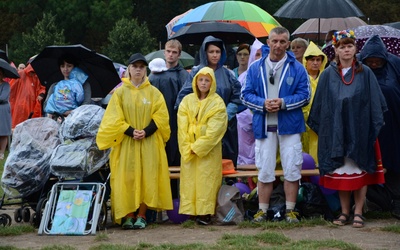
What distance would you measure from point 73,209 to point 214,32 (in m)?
4.48

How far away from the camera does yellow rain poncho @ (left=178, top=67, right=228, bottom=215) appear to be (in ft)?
31.0

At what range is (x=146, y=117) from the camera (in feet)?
31.6

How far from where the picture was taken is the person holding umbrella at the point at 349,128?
29.9 feet

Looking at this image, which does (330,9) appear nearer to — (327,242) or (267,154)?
(267,154)

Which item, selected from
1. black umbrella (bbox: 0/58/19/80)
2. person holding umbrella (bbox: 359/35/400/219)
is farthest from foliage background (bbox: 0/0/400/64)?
person holding umbrella (bbox: 359/35/400/219)

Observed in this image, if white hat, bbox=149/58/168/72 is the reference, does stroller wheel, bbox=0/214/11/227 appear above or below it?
below

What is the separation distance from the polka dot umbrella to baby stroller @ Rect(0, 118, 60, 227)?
3.92m

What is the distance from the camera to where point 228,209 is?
9445 millimetres

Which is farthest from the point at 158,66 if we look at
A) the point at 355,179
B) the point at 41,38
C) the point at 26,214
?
the point at 41,38

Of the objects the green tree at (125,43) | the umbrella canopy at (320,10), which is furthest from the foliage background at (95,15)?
the umbrella canopy at (320,10)

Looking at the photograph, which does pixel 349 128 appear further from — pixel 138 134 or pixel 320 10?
pixel 320 10

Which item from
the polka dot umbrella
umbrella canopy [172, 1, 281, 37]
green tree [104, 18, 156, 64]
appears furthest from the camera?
green tree [104, 18, 156, 64]

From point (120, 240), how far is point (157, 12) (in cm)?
5565

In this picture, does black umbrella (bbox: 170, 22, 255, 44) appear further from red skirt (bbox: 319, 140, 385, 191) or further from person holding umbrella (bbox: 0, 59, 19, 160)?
red skirt (bbox: 319, 140, 385, 191)
